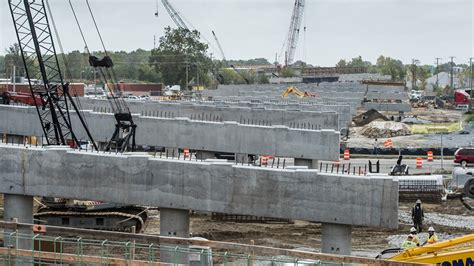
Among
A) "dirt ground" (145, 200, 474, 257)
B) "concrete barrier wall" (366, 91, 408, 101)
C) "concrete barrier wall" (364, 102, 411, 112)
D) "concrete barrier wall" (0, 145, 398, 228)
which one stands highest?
"concrete barrier wall" (0, 145, 398, 228)

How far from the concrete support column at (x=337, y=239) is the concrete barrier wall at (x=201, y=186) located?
295mm

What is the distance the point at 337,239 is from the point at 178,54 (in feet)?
402

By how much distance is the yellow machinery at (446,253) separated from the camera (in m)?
20.2

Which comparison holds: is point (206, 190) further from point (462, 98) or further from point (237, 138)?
point (462, 98)

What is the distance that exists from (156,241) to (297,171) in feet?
12.6

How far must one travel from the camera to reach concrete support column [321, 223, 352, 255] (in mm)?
21453

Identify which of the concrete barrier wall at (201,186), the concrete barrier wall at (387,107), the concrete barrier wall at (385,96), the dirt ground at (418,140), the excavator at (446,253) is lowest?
the dirt ground at (418,140)

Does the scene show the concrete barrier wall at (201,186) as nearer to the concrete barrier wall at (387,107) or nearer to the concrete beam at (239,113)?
the concrete beam at (239,113)

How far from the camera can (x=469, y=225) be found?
3412 cm

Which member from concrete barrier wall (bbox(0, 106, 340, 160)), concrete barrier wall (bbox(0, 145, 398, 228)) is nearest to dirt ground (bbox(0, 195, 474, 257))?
concrete barrier wall (bbox(0, 106, 340, 160))

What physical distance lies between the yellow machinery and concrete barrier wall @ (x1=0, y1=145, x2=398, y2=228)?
32.4 inches

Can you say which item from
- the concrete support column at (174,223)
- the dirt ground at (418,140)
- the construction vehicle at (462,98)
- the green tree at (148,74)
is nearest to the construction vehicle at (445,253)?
the concrete support column at (174,223)

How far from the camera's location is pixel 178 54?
468ft

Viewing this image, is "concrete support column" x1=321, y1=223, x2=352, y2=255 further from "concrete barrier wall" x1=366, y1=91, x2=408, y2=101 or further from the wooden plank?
"concrete barrier wall" x1=366, y1=91, x2=408, y2=101
